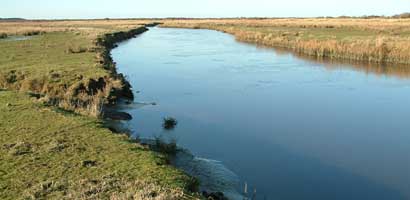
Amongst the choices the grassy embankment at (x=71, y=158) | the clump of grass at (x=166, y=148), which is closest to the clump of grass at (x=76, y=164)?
the grassy embankment at (x=71, y=158)

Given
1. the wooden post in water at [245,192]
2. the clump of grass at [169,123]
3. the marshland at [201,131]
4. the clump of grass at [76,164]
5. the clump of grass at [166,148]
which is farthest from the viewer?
the clump of grass at [169,123]

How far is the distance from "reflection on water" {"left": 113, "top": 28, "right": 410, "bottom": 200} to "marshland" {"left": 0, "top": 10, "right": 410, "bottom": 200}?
5cm

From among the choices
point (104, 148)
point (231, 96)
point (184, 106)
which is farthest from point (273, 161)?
point (231, 96)

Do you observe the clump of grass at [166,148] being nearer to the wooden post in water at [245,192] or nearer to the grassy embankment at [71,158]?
the grassy embankment at [71,158]

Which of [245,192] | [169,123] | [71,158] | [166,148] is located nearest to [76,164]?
[71,158]

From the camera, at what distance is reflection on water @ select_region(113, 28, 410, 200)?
453 inches

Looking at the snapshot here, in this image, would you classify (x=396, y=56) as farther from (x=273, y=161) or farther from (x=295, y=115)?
(x=273, y=161)

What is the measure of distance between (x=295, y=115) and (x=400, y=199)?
28.1 feet

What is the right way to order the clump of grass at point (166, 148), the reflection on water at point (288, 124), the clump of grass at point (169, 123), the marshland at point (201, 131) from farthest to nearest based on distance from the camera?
1. the clump of grass at point (169, 123)
2. the clump of grass at point (166, 148)
3. the reflection on water at point (288, 124)
4. the marshland at point (201, 131)

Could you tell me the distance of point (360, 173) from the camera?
1214 cm

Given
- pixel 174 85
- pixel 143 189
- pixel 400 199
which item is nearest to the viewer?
pixel 143 189

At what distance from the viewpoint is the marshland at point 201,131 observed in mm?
9102

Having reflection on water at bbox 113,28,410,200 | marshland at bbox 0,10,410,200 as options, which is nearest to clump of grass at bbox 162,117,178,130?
marshland at bbox 0,10,410,200

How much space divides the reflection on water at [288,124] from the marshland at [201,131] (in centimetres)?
5
